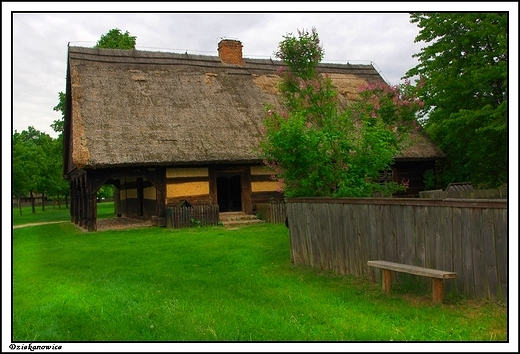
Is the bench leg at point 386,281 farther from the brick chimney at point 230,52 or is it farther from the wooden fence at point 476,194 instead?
the brick chimney at point 230,52

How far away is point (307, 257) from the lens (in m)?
8.49

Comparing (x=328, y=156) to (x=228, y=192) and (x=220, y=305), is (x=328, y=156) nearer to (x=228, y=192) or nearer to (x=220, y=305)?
(x=220, y=305)

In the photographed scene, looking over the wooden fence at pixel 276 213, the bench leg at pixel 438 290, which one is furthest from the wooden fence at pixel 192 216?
the bench leg at pixel 438 290

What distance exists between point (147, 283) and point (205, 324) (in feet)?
8.22

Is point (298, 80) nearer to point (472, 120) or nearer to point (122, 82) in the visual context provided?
point (472, 120)

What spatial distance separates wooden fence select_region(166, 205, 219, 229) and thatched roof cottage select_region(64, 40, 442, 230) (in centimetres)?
116

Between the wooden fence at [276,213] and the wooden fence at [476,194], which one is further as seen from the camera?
the wooden fence at [276,213]

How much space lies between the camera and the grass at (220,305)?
4.86m

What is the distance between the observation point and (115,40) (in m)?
33.2

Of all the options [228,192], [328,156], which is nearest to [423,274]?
[328,156]

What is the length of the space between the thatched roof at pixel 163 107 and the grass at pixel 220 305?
289 inches

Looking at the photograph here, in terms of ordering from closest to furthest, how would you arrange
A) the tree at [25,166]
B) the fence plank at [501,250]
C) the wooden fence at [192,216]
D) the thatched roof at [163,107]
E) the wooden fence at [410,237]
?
the fence plank at [501,250], the wooden fence at [410,237], the wooden fence at [192,216], the thatched roof at [163,107], the tree at [25,166]

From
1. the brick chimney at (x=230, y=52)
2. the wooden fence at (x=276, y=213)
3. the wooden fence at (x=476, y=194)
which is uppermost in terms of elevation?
the brick chimney at (x=230, y=52)

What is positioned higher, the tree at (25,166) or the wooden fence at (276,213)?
the tree at (25,166)
